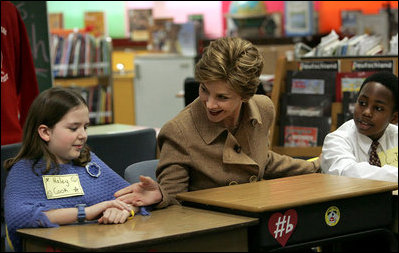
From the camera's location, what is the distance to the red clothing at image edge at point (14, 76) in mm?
3801

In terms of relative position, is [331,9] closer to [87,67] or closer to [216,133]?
[87,67]

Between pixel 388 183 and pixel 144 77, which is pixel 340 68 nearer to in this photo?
pixel 388 183

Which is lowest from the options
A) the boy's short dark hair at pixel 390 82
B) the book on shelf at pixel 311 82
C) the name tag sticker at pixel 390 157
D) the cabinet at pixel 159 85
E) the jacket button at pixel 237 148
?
the cabinet at pixel 159 85

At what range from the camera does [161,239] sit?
164cm

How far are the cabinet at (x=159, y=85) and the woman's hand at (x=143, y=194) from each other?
6036 millimetres

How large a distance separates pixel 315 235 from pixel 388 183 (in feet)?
1.06

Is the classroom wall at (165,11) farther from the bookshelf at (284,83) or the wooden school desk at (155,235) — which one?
the wooden school desk at (155,235)

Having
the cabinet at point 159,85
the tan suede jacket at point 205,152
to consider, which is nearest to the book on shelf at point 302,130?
the tan suede jacket at point 205,152

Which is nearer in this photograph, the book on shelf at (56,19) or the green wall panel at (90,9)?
the book on shelf at (56,19)

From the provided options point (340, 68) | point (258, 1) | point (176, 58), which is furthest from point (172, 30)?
point (340, 68)

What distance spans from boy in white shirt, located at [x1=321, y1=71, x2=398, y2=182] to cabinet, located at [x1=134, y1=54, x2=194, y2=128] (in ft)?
19.0

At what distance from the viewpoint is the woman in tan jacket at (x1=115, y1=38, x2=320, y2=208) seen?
220cm

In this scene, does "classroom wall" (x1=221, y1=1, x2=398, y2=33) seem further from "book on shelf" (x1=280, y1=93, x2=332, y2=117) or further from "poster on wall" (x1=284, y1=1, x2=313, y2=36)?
"book on shelf" (x1=280, y1=93, x2=332, y2=117)

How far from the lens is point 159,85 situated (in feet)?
27.1
